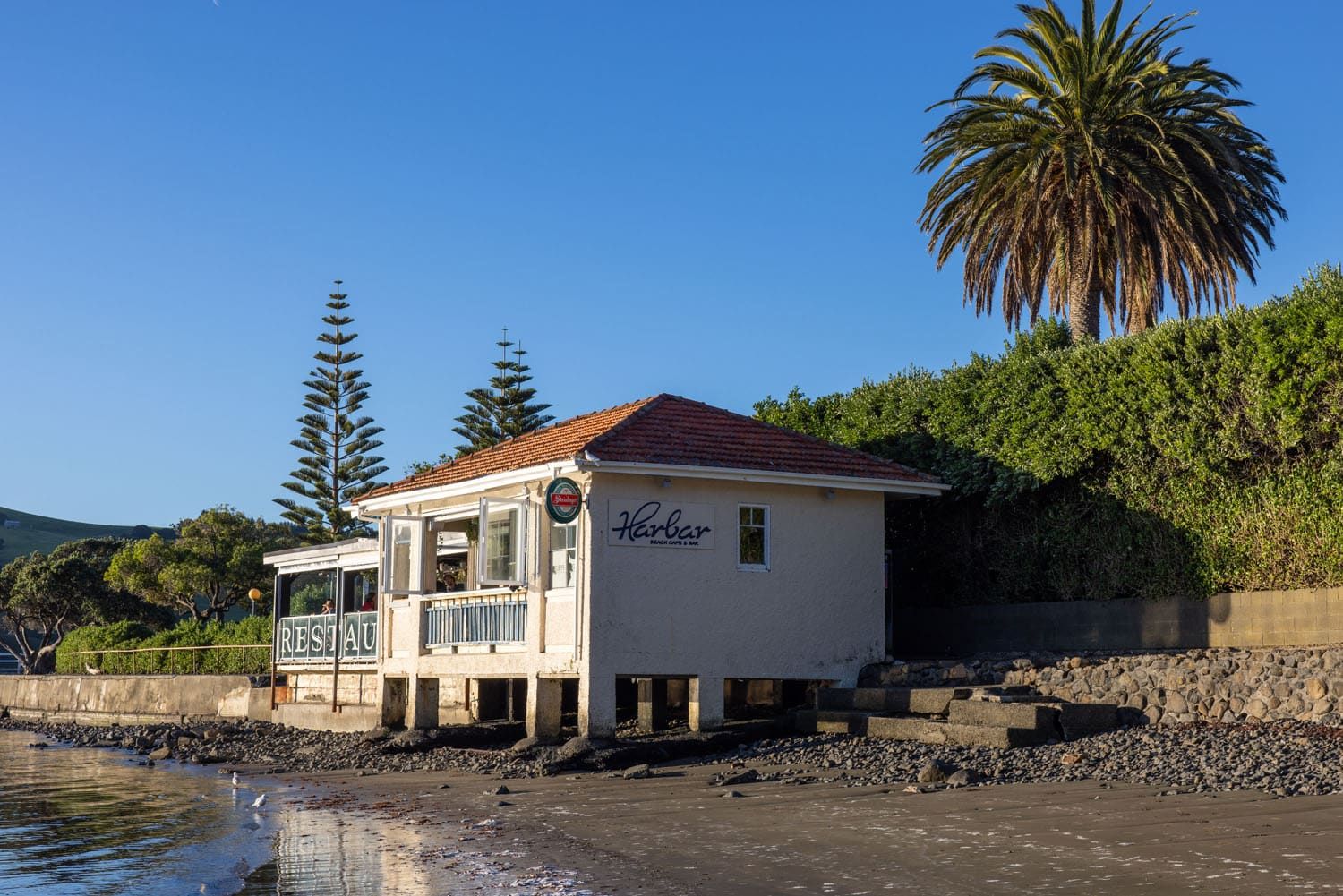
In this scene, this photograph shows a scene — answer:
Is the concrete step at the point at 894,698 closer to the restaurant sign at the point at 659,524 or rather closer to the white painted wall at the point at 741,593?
the white painted wall at the point at 741,593

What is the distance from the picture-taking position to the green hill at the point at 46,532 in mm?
128625

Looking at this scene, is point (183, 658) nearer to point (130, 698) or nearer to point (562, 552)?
A: point (130, 698)

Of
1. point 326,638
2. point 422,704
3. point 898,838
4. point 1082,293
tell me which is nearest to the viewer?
point 898,838

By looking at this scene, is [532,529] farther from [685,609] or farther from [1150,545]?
[1150,545]

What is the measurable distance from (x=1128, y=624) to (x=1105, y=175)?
28.0 ft

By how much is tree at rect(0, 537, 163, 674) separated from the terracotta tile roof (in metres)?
34.1

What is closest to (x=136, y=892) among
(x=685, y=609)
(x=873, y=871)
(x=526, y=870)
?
(x=526, y=870)

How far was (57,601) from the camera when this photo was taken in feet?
174

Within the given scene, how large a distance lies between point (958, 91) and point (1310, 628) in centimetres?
1279

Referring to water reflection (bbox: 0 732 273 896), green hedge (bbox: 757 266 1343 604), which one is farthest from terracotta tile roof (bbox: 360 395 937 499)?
water reflection (bbox: 0 732 273 896)

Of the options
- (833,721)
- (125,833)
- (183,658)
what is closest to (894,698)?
(833,721)

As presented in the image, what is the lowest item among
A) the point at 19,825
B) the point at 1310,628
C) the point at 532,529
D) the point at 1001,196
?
the point at 19,825

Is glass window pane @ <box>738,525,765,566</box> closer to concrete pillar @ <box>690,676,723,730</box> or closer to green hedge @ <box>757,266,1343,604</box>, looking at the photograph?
concrete pillar @ <box>690,676,723,730</box>

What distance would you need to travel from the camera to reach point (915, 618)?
2314 cm
